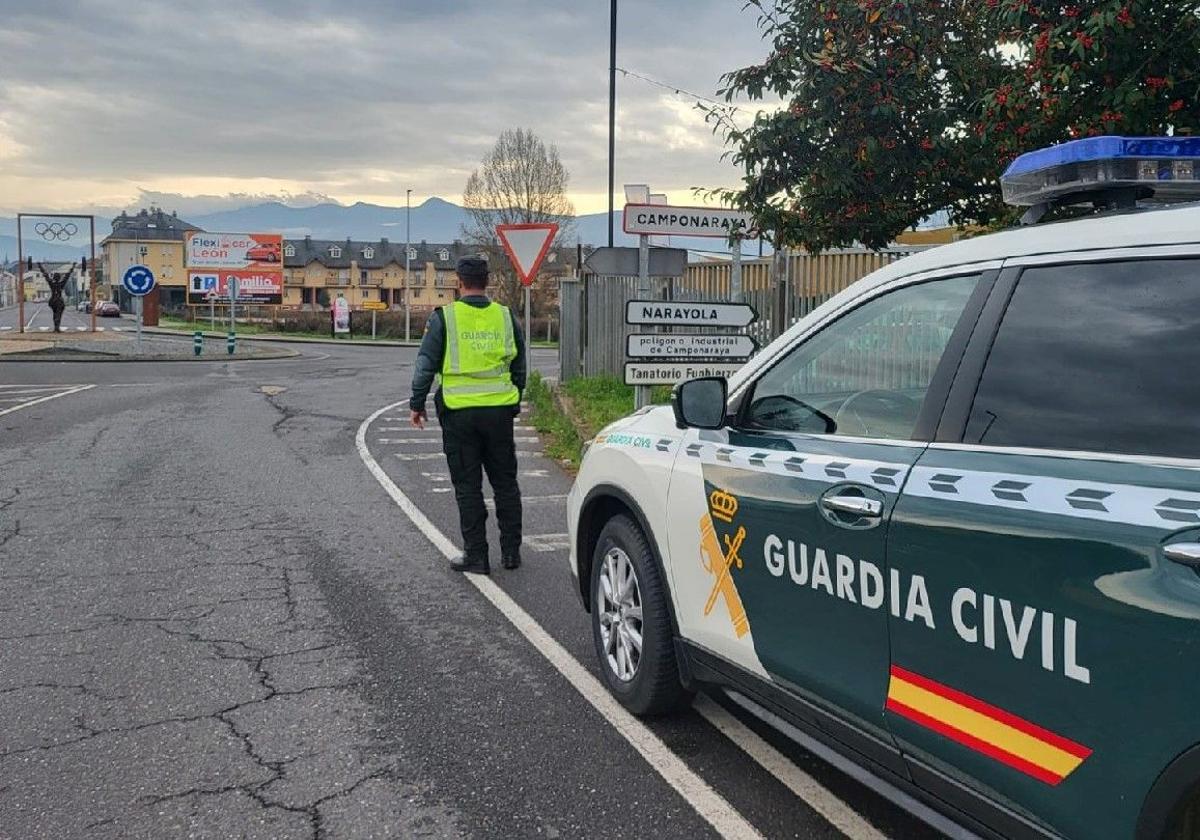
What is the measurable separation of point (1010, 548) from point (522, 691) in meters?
2.64

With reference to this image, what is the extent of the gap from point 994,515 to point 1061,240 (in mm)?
669

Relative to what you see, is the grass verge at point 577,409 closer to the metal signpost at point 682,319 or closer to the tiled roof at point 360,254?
the metal signpost at point 682,319

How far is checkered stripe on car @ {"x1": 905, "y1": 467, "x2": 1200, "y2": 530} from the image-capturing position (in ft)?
6.49

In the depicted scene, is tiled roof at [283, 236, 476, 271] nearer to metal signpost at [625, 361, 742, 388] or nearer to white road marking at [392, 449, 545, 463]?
white road marking at [392, 449, 545, 463]

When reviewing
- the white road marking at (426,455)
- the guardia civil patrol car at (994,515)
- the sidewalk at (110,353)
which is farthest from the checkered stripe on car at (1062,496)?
the sidewalk at (110,353)

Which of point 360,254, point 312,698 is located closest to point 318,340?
point 312,698

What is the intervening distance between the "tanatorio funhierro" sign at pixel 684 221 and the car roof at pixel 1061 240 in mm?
6012

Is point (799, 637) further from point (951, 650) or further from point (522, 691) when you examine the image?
point (522, 691)

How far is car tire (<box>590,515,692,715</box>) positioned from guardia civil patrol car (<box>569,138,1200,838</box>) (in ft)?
1.11

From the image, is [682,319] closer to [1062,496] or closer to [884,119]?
[884,119]

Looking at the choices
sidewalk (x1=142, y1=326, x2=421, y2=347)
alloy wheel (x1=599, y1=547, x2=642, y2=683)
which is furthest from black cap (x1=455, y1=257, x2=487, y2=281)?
sidewalk (x1=142, y1=326, x2=421, y2=347)

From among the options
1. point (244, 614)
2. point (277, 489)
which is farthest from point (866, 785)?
point (277, 489)

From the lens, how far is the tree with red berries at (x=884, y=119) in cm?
682

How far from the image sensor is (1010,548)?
226 cm
